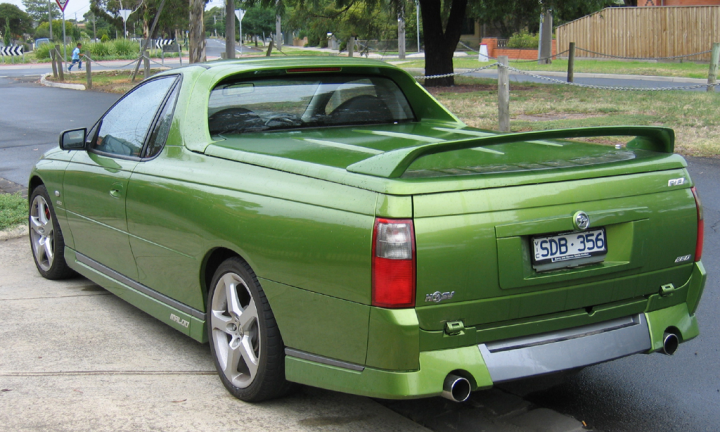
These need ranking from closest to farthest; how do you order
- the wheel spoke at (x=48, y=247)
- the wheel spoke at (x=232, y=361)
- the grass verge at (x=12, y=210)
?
1. the wheel spoke at (x=232, y=361)
2. the wheel spoke at (x=48, y=247)
3. the grass verge at (x=12, y=210)

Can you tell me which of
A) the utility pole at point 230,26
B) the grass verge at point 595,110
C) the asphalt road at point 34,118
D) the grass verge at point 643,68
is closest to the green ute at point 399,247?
the asphalt road at point 34,118

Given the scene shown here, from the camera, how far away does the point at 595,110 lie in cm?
1549

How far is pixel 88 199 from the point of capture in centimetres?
497

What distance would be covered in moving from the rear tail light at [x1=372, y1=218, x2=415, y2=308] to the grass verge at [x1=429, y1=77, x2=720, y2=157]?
28.1 ft

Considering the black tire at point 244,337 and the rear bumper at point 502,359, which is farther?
the black tire at point 244,337

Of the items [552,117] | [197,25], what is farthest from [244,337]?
[197,25]

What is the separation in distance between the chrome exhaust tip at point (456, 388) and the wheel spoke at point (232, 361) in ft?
3.81

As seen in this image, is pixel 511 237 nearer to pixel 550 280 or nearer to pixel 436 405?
pixel 550 280

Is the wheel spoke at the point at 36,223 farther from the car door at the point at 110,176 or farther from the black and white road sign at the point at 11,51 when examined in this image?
the black and white road sign at the point at 11,51

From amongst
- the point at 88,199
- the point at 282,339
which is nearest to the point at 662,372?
the point at 282,339

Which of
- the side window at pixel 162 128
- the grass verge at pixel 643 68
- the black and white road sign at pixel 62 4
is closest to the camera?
the side window at pixel 162 128

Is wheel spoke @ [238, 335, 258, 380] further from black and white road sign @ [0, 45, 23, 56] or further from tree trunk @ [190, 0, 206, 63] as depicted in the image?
black and white road sign @ [0, 45, 23, 56]

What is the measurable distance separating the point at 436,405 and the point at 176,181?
5.71 feet

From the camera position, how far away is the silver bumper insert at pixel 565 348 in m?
3.12
